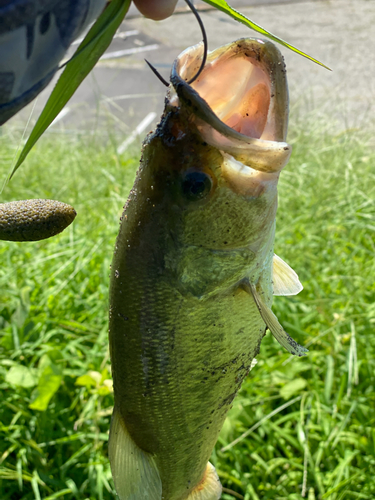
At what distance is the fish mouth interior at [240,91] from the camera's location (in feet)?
4.69

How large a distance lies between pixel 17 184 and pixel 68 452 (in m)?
3.06

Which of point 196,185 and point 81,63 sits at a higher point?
point 81,63

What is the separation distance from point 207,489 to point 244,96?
158 cm

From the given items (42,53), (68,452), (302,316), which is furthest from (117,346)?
(302,316)

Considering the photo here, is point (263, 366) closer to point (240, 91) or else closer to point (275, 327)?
point (275, 327)

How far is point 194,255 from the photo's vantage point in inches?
58.3

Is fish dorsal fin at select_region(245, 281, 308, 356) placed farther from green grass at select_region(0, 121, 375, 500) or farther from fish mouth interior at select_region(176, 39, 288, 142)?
green grass at select_region(0, 121, 375, 500)

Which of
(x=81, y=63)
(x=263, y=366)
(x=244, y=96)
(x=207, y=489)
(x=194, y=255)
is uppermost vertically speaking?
(x=81, y=63)

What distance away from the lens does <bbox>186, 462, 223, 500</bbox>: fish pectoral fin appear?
6.41 ft

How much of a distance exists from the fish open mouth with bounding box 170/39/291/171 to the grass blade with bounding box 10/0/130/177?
8.1 inches

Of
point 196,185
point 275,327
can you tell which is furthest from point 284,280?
point 196,185

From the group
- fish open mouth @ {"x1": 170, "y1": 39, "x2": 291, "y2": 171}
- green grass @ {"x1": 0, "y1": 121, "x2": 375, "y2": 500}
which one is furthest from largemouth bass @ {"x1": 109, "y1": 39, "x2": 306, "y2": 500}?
green grass @ {"x1": 0, "y1": 121, "x2": 375, "y2": 500}

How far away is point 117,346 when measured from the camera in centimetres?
160

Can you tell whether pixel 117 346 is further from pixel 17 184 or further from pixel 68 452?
pixel 17 184
